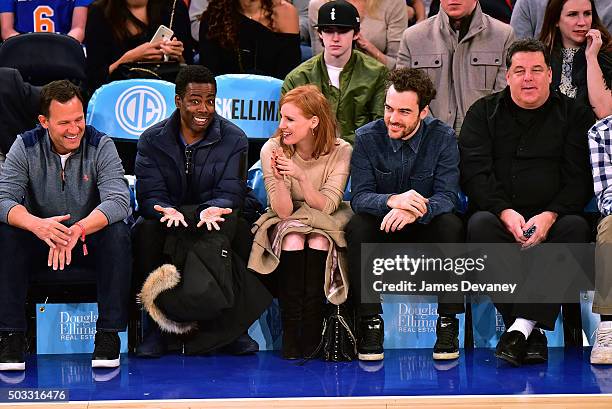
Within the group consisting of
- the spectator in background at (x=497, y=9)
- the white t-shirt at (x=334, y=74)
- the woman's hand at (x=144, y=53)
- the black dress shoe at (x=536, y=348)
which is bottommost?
the black dress shoe at (x=536, y=348)

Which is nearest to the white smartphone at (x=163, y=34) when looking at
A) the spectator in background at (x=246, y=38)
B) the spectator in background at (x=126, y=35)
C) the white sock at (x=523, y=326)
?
the spectator in background at (x=126, y=35)

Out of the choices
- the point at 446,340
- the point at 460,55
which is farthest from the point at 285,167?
the point at 460,55

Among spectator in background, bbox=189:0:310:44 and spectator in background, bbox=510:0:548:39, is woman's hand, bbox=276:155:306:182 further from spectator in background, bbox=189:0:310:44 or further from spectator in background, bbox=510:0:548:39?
spectator in background, bbox=510:0:548:39

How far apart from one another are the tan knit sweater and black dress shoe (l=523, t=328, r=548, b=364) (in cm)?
96

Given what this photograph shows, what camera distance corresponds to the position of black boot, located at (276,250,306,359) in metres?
4.44

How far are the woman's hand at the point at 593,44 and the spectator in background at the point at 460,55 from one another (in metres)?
0.38

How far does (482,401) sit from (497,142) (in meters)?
1.40

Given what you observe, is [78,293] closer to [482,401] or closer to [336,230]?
[336,230]

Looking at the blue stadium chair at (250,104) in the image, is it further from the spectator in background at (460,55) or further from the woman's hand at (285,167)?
the woman's hand at (285,167)

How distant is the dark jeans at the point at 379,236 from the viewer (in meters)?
4.39

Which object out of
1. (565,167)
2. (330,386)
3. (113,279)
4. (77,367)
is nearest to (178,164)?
(113,279)

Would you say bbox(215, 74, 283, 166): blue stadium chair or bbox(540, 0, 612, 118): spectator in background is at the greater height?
bbox(540, 0, 612, 118): spectator in background

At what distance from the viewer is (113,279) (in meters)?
4.29

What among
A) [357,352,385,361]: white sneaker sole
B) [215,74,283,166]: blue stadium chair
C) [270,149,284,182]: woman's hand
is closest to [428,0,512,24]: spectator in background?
[215,74,283,166]: blue stadium chair
